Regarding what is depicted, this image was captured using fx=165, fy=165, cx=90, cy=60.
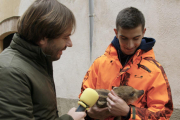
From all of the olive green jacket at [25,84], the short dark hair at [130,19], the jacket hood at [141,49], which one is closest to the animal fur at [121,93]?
the jacket hood at [141,49]

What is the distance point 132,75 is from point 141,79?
117 millimetres

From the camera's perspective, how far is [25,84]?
1329 millimetres

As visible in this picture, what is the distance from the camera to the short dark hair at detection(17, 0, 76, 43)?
1.52 metres

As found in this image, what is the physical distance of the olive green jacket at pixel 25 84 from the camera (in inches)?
48.1

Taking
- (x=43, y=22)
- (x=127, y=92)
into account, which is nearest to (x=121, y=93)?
(x=127, y=92)

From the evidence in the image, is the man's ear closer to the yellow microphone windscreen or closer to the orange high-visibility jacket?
the yellow microphone windscreen

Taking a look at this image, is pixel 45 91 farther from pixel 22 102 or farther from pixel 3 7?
pixel 3 7

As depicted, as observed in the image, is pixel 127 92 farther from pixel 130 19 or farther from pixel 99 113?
pixel 130 19

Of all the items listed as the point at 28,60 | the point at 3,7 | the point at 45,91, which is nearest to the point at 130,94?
the point at 45,91

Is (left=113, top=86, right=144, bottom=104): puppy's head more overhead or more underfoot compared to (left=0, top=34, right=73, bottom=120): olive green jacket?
more underfoot

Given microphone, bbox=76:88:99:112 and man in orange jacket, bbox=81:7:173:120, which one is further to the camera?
man in orange jacket, bbox=81:7:173:120

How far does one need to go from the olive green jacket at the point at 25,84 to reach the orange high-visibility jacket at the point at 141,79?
2.48 feet

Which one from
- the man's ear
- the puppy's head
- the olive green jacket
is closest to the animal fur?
the puppy's head

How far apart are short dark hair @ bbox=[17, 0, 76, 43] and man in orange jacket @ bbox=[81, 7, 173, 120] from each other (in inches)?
33.9
